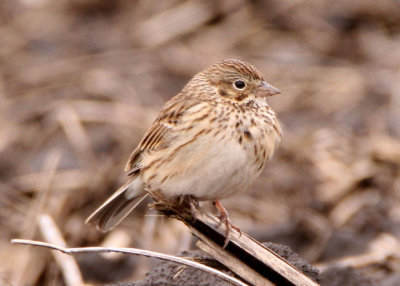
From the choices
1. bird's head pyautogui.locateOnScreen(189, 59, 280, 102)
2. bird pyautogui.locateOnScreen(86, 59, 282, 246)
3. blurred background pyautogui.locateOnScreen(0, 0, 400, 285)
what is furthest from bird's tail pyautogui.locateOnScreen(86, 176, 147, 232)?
blurred background pyautogui.locateOnScreen(0, 0, 400, 285)

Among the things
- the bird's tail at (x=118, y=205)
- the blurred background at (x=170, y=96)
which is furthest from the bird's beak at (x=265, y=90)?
the blurred background at (x=170, y=96)

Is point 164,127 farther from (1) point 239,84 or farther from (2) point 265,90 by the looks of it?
(2) point 265,90

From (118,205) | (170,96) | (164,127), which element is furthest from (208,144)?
(170,96)

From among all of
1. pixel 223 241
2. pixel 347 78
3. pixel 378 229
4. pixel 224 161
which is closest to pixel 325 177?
pixel 378 229

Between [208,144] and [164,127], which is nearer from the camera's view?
[208,144]

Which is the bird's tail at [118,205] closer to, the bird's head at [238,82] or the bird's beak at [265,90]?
the bird's head at [238,82]

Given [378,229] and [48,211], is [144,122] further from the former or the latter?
[378,229]

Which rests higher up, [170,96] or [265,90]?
[170,96]
